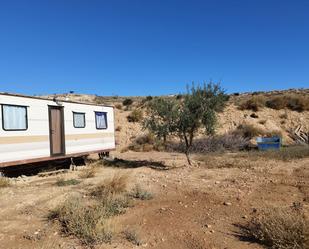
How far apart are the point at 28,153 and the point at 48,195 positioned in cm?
379

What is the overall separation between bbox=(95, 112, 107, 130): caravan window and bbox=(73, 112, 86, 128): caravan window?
3.71 ft

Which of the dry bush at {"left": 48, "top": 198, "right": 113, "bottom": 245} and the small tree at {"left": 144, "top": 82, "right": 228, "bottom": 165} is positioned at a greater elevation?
the small tree at {"left": 144, "top": 82, "right": 228, "bottom": 165}

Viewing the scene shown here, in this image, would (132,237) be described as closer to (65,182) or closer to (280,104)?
(65,182)

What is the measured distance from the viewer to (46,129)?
1209 centimetres

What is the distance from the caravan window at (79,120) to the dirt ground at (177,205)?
10.2ft

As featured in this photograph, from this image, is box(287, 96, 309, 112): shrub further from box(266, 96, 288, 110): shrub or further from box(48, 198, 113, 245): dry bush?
box(48, 198, 113, 245): dry bush

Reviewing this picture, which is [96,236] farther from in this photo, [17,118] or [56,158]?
[56,158]

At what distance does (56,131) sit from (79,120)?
5.10 ft

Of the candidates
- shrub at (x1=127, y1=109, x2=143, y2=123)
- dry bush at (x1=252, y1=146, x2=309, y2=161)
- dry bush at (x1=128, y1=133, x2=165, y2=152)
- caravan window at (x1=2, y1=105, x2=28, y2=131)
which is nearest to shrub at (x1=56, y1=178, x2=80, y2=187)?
caravan window at (x1=2, y1=105, x2=28, y2=131)

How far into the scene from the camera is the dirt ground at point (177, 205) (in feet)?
16.8

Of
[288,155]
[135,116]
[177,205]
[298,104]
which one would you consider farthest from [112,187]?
[298,104]

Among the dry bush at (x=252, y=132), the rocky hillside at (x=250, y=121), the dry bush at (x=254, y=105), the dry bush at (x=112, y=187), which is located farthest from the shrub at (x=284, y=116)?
the dry bush at (x=112, y=187)

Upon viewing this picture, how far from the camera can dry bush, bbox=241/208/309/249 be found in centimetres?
437

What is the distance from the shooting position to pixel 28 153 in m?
11.3
